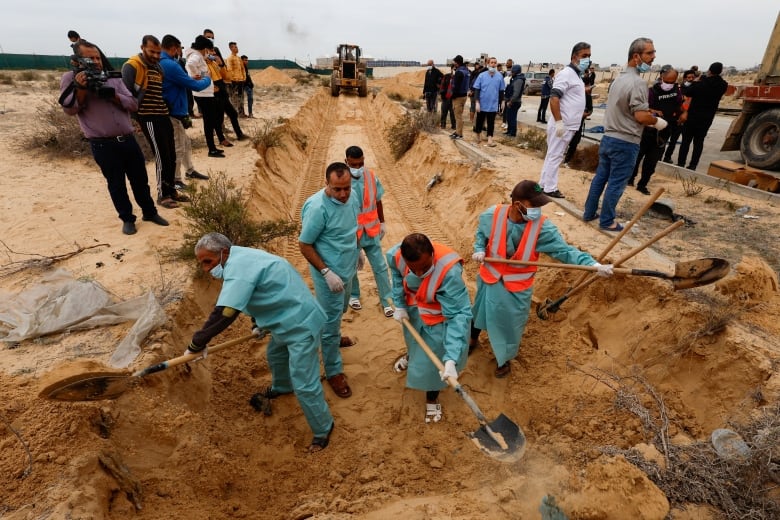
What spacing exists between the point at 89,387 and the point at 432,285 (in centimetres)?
217

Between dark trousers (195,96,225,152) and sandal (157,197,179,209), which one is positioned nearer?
sandal (157,197,179,209)

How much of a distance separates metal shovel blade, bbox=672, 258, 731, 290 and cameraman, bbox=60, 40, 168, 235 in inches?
209

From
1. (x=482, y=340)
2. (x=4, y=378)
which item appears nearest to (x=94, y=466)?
(x=4, y=378)

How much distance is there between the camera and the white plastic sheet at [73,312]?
3.12 meters

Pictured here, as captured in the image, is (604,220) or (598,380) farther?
(604,220)

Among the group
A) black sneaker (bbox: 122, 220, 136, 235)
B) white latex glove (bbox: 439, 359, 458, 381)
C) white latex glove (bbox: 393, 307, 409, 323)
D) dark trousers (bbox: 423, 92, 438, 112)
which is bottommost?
black sneaker (bbox: 122, 220, 136, 235)

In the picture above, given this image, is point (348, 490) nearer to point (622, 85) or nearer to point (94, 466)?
point (94, 466)

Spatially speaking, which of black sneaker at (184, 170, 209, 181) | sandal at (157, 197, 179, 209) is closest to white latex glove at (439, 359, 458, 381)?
sandal at (157, 197, 179, 209)

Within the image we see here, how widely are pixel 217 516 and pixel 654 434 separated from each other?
2787 mm

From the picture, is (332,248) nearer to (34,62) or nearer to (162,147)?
(162,147)

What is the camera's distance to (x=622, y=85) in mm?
4328

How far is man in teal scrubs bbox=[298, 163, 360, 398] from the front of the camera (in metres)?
3.13

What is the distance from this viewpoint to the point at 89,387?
2430 mm

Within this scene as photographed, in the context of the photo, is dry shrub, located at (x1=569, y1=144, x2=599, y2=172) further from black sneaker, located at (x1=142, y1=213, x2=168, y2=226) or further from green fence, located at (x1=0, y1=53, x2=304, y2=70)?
green fence, located at (x1=0, y1=53, x2=304, y2=70)
